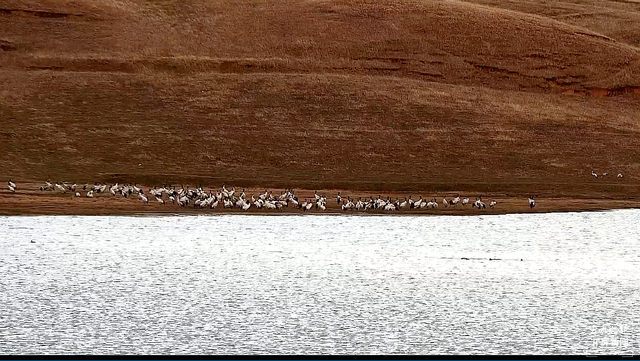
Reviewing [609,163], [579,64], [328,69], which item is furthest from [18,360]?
[579,64]

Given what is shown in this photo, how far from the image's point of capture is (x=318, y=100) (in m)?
53.2

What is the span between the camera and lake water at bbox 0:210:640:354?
1645 cm

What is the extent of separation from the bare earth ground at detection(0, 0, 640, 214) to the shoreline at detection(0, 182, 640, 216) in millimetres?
242

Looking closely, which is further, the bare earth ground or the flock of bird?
the bare earth ground

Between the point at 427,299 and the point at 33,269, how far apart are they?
8.42 m

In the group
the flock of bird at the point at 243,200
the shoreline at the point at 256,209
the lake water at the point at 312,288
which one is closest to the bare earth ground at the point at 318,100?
the shoreline at the point at 256,209

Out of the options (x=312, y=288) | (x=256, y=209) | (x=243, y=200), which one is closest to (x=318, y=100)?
(x=243, y=200)

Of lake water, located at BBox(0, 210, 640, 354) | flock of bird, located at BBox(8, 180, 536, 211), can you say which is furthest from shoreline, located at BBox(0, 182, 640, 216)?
lake water, located at BBox(0, 210, 640, 354)

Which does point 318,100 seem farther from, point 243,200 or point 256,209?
point 256,209

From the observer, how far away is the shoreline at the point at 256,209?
35.8 m

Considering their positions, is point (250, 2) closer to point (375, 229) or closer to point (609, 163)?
point (609, 163)

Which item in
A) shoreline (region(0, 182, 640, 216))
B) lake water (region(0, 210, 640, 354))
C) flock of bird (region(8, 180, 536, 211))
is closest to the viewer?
lake water (region(0, 210, 640, 354))

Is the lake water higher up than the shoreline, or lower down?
higher up

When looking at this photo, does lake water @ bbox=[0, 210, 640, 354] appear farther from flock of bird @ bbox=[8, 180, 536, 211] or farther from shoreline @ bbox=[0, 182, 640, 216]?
flock of bird @ bbox=[8, 180, 536, 211]
